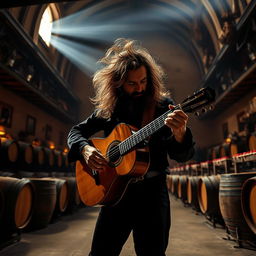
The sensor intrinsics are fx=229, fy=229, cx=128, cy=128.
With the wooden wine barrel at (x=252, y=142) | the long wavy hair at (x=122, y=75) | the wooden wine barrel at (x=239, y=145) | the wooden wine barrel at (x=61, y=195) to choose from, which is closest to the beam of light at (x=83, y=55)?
the wooden wine barrel at (x=239, y=145)

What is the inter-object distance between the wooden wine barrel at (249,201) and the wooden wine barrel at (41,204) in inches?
124

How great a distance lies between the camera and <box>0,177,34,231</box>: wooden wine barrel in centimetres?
303

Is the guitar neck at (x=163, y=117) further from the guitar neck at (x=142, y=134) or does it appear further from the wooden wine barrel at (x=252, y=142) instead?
the wooden wine barrel at (x=252, y=142)

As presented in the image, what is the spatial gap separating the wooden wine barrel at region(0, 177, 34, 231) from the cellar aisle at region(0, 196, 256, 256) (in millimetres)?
297

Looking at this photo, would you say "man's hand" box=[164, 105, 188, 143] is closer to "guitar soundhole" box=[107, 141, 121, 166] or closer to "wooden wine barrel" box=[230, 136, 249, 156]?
"guitar soundhole" box=[107, 141, 121, 166]

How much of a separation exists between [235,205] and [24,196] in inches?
119

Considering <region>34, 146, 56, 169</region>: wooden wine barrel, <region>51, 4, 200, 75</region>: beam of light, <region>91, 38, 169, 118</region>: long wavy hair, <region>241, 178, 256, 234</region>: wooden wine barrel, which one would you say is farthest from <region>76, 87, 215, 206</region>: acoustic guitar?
<region>51, 4, 200, 75</region>: beam of light

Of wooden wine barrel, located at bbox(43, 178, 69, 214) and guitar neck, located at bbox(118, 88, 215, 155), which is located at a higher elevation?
guitar neck, located at bbox(118, 88, 215, 155)

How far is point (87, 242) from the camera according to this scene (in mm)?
3305

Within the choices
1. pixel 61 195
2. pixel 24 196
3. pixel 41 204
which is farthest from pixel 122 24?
pixel 24 196

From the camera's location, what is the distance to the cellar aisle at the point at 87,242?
2863mm

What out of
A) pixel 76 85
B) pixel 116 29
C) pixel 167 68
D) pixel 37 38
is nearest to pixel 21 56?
pixel 37 38

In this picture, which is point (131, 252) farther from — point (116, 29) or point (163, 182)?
point (116, 29)

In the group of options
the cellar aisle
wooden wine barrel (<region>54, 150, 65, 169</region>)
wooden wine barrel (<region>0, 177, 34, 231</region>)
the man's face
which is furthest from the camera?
wooden wine barrel (<region>54, 150, 65, 169</region>)
